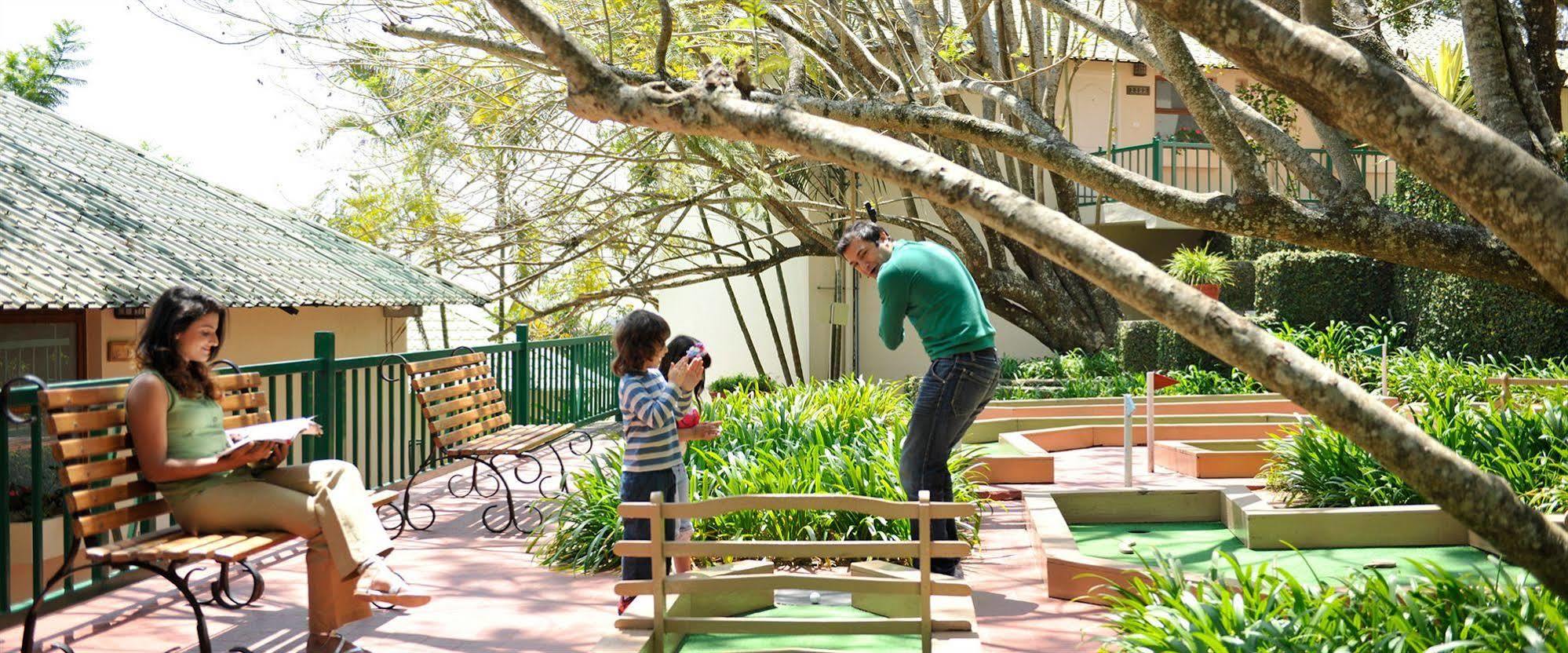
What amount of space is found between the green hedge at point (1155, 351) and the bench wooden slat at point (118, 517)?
42.1ft

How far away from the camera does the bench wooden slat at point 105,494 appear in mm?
4598

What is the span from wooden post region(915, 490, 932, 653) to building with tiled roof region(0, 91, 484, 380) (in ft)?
27.1

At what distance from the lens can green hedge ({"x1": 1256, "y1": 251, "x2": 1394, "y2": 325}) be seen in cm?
1678

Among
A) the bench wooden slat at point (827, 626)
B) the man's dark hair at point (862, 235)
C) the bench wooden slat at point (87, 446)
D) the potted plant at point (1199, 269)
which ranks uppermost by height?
the potted plant at point (1199, 269)

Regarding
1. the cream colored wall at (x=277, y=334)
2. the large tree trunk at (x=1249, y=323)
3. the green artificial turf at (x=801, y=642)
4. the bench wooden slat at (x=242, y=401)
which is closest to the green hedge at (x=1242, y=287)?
the cream colored wall at (x=277, y=334)

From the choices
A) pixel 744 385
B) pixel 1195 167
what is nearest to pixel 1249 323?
pixel 744 385

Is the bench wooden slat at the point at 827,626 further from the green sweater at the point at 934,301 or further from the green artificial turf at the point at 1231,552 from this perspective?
the green sweater at the point at 934,301

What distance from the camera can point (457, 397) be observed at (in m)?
8.93

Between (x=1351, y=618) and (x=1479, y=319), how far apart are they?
12059mm

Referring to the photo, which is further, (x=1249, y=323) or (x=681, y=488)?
(x=681, y=488)

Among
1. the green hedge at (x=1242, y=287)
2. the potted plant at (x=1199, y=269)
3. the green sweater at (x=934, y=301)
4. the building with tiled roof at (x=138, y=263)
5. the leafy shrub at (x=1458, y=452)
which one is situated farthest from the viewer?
the green hedge at (x=1242, y=287)

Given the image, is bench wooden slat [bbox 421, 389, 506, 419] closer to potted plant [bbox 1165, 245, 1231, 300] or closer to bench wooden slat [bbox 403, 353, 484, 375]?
bench wooden slat [bbox 403, 353, 484, 375]

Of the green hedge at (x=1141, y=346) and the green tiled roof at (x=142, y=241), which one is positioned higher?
the green tiled roof at (x=142, y=241)

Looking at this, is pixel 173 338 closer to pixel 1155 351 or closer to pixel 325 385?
pixel 325 385
